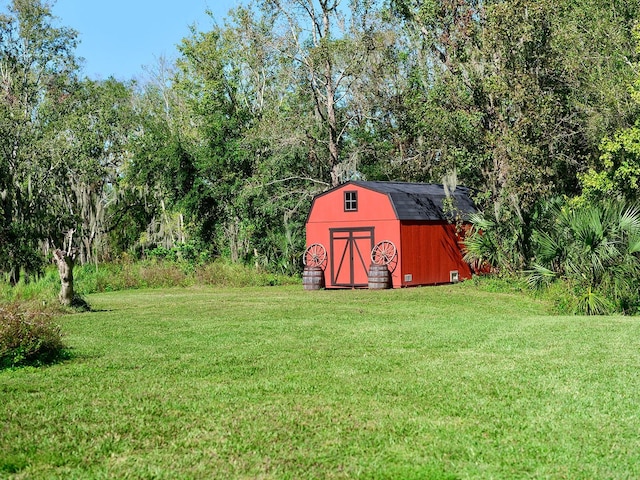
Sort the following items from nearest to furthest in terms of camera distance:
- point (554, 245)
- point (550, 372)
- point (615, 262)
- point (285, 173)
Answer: point (550, 372)
point (615, 262)
point (554, 245)
point (285, 173)

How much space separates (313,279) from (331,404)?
817 inches

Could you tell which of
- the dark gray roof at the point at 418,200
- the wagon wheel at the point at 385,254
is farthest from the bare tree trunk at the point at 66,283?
the dark gray roof at the point at 418,200

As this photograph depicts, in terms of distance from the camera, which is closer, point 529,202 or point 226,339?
Answer: point 226,339

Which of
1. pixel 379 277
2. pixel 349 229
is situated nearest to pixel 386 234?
pixel 349 229

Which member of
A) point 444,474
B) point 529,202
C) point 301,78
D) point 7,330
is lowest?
point 444,474

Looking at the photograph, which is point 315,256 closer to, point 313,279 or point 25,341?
point 313,279

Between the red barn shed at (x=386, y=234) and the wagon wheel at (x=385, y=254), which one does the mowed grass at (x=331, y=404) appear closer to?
the wagon wheel at (x=385, y=254)

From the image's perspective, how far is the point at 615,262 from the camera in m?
19.7

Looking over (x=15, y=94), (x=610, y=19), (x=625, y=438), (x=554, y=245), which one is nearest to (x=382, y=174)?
(x=610, y=19)

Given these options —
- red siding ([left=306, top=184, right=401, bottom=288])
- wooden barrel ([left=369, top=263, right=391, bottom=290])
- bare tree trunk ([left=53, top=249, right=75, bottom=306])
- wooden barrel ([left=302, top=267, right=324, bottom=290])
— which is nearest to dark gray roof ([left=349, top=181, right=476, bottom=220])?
red siding ([left=306, top=184, right=401, bottom=288])

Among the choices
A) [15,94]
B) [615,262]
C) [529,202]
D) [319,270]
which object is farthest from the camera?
[15,94]

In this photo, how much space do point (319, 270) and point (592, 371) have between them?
765 inches

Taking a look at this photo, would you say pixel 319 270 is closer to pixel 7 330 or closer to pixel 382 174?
pixel 382 174

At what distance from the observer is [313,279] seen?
29328 mm
